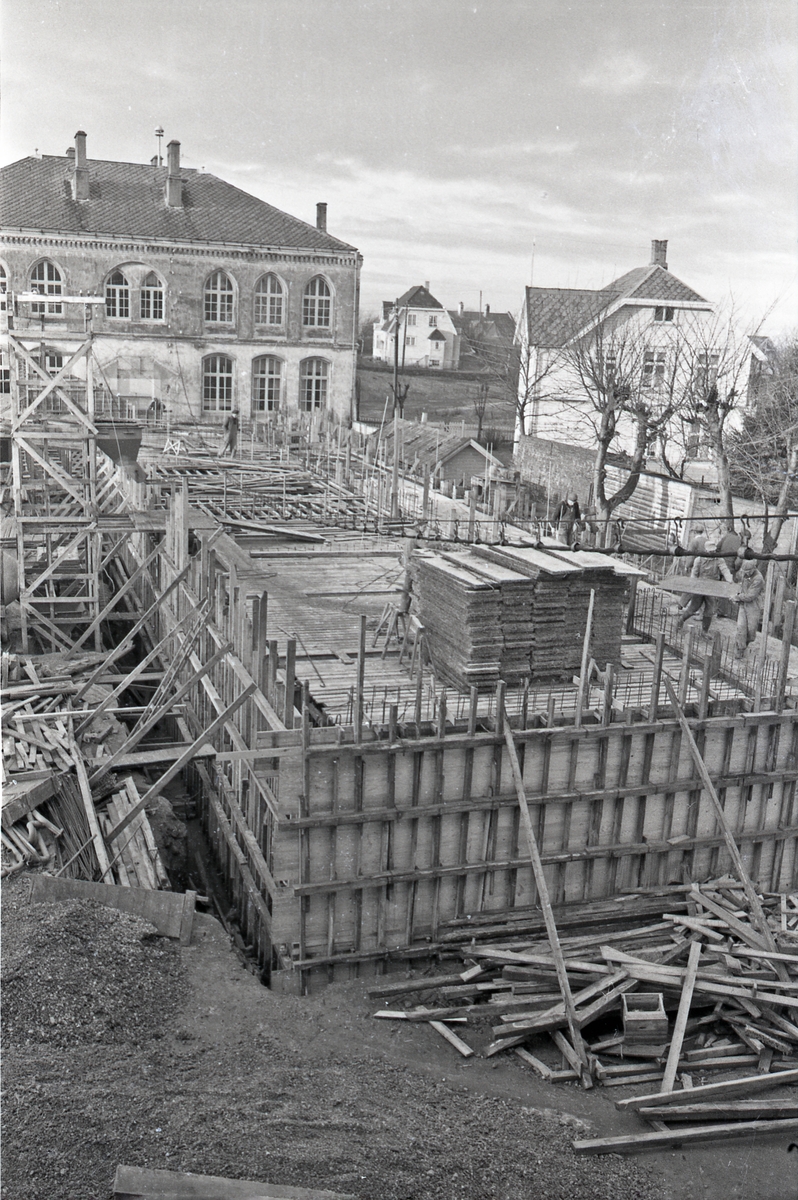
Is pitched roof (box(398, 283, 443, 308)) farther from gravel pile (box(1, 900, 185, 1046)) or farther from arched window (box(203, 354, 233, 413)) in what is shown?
gravel pile (box(1, 900, 185, 1046))

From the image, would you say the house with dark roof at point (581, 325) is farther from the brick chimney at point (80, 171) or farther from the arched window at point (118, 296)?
the brick chimney at point (80, 171)

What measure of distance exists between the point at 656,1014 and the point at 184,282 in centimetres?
4855

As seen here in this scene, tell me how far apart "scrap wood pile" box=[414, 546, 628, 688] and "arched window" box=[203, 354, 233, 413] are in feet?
140

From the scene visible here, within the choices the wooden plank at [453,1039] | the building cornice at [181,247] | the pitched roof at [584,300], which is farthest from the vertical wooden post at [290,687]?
the building cornice at [181,247]

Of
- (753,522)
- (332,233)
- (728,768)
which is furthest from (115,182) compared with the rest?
(728,768)

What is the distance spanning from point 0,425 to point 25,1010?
2096 cm

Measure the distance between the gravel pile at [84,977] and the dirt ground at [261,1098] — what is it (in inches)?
0.7

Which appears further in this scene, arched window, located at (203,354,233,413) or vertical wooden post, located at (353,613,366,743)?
arched window, located at (203,354,233,413)

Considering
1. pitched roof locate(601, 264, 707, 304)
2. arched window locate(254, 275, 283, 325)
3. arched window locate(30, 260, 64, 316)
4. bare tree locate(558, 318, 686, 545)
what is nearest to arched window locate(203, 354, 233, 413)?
arched window locate(254, 275, 283, 325)

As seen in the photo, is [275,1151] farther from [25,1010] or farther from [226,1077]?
[25,1010]

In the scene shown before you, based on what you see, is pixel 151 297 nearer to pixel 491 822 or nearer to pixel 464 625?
pixel 464 625

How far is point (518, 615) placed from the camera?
46.8ft

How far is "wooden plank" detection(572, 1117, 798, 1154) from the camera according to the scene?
9.30 m

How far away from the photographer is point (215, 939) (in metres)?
12.5
